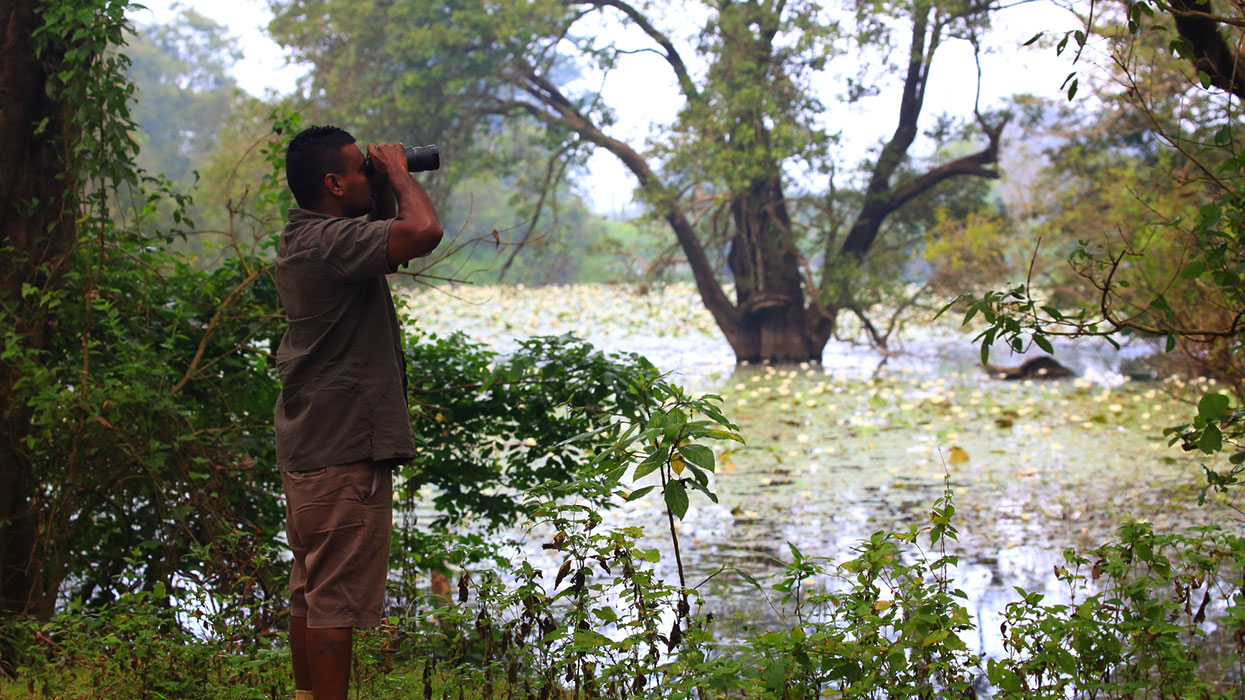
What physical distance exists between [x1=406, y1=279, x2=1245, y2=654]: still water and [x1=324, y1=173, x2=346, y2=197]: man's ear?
0.91m

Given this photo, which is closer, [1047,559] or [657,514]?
[1047,559]

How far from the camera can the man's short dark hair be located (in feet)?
7.04

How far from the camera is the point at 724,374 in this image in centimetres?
1216

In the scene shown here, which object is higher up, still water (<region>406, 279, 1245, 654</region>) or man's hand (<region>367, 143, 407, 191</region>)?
man's hand (<region>367, 143, 407, 191</region>)

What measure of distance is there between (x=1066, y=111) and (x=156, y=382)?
1202cm

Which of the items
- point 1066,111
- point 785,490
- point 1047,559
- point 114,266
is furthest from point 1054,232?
point 114,266

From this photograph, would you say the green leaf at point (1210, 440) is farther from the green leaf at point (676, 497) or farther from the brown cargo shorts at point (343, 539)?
the brown cargo shorts at point (343, 539)

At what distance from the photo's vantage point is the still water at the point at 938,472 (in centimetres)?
470

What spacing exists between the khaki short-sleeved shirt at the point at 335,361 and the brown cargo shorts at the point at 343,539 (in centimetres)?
4


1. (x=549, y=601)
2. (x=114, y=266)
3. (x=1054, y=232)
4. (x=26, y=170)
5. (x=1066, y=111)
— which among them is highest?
(x=1066, y=111)

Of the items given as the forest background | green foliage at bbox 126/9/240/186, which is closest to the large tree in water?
the forest background

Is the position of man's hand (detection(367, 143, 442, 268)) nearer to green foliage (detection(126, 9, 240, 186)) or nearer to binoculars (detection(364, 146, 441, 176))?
binoculars (detection(364, 146, 441, 176))

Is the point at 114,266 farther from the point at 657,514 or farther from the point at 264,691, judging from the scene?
the point at 657,514

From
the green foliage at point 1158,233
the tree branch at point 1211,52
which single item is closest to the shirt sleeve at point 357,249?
the green foliage at point 1158,233
